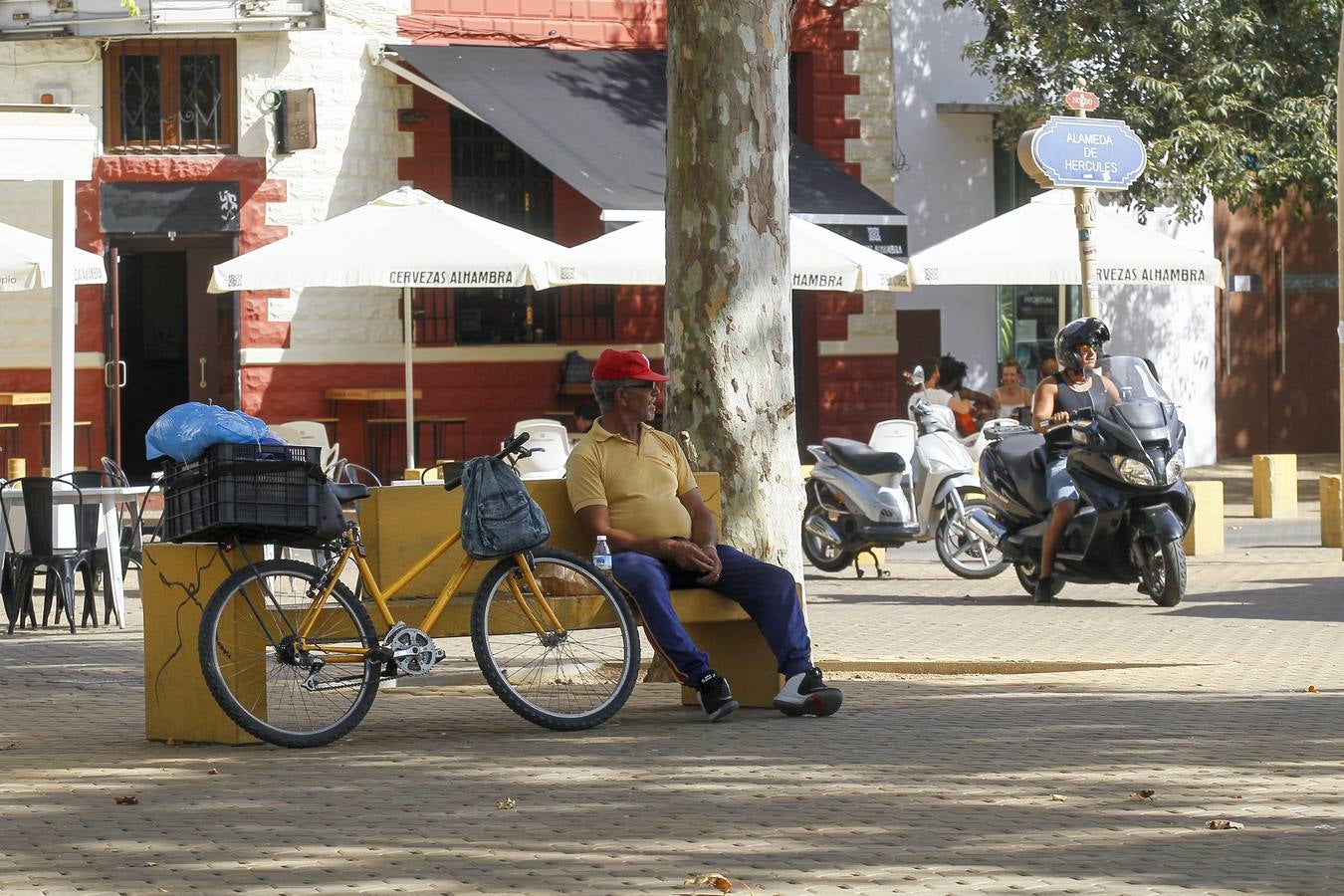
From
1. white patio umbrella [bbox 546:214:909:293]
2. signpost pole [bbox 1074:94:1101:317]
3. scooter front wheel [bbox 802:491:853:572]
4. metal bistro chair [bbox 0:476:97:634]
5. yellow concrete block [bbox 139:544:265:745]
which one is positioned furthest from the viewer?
white patio umbrella [bbox 546:214:909:293]

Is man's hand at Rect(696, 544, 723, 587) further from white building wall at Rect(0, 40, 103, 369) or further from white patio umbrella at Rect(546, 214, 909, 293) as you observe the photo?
white building wall at Rect(0, 40, 103, 369)

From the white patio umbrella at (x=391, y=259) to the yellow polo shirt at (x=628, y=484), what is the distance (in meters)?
8.79

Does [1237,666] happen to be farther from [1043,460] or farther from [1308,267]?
[1308,267]

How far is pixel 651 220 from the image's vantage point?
1964 centimetres

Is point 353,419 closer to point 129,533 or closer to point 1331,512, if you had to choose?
point 129,533

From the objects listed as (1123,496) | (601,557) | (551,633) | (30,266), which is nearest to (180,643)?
(551,633)

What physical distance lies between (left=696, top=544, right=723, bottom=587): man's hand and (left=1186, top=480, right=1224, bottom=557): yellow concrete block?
9.30 m

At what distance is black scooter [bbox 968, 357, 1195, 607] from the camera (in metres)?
13.9

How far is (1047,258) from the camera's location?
1916cm

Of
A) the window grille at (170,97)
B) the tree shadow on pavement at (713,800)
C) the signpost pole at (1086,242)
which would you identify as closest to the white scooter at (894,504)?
the signpost pole at (1086,242)

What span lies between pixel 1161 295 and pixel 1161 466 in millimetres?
14406

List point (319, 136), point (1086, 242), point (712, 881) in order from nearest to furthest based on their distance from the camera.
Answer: point (712, 881) < point (1086, 242) < point (319, 136)

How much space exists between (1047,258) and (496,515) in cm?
1129

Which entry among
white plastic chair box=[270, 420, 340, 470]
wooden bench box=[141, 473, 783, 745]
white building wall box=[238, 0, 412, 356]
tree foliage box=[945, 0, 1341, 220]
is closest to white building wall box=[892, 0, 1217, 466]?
tree foliage box=[945, 0, 1341, 220]
